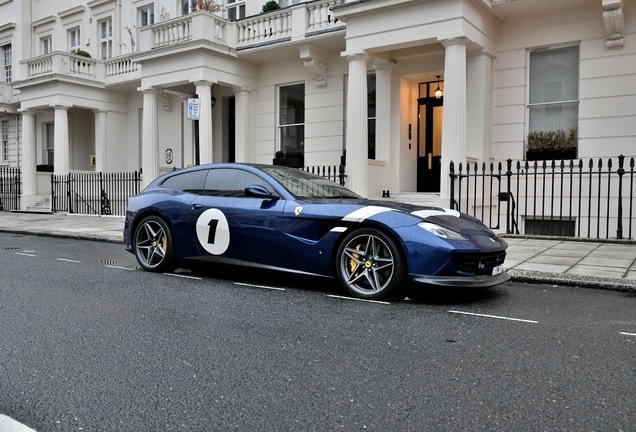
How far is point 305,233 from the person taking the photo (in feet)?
19.9

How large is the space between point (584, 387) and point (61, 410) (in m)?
2.92

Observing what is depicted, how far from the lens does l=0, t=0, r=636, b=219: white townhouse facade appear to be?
40.9ft

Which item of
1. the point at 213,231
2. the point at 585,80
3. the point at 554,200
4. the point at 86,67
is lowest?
the point at 213,231

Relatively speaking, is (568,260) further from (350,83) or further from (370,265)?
(350,83)

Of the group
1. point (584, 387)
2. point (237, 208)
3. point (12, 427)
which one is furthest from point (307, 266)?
point (12, 427)

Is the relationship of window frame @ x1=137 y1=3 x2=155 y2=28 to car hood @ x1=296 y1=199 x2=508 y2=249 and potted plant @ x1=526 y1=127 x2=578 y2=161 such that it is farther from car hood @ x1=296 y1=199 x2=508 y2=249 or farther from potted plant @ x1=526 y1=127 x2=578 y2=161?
car hood @ x1=296 y1=199 x2=508 y2=249

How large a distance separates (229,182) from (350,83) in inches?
292

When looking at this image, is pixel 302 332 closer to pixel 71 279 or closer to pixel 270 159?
pixel 71 279

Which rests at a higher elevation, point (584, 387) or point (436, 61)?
point (436, 61)

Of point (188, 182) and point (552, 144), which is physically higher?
point (552, 144)

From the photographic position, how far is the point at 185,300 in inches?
227

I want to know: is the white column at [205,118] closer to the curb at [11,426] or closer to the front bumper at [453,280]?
the front bumper at [453,280]

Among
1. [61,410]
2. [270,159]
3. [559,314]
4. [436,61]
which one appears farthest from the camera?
[270,159]

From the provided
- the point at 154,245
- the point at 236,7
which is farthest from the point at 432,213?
the point at 236,7
